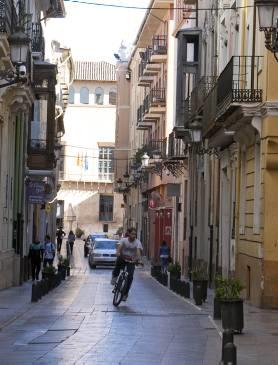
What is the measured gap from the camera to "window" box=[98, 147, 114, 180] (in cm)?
10306

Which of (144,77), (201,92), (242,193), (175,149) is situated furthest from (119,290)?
(144,77)

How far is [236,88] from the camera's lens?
25.0 meters

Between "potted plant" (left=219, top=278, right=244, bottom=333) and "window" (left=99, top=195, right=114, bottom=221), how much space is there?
283ft

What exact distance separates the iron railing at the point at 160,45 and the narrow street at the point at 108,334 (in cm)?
3375

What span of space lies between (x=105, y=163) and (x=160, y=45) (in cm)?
4573

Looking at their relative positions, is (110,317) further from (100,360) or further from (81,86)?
(81,86)

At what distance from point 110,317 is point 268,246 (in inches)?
186

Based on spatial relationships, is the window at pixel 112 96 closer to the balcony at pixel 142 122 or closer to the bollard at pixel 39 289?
the balcony at pixel 142 122

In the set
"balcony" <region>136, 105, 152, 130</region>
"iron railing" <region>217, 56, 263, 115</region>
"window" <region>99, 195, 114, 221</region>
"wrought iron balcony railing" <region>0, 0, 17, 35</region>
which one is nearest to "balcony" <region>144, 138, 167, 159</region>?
"balcony" <region>136, 105, 152, 130</region>

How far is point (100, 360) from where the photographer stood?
519 inches

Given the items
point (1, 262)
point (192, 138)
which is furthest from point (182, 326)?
point (192, 138)

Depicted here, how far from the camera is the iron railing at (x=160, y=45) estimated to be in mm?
57969

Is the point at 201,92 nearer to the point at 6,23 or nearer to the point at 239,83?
the point at 239,83

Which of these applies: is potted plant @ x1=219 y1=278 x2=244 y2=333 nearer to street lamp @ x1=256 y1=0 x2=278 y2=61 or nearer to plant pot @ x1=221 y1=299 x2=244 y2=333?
plant pot @ x1=221 y1=299 x2=244 y2=333
